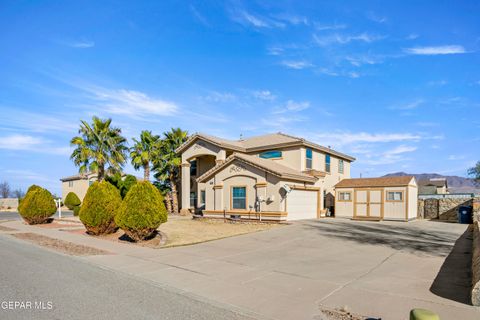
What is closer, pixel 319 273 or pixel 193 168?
pixel 319 273

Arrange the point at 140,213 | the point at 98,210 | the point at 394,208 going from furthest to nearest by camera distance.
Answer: the point at 394,208
the point at 98,210
the point at 140,213

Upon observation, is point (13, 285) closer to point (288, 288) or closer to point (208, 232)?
point (288, 288)

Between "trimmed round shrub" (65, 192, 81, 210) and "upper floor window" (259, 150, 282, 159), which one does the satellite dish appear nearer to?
"upper floor window" (259, 150, 282, 159)

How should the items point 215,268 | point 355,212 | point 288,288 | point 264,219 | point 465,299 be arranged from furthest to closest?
point 355,212 < point 264,219 < point 215,268 < point 288,288 < point 465,299

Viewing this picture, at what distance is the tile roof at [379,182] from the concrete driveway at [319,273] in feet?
32.0

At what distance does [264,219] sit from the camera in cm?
2186

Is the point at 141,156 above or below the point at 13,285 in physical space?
above

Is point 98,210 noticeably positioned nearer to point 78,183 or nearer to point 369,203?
point 369,203

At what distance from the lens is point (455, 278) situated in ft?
26.7

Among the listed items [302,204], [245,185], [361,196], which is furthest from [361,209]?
[245,185]

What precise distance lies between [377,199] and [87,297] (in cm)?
2291

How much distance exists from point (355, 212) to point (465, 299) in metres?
19.9

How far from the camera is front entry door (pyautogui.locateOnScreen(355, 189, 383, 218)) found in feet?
81.4

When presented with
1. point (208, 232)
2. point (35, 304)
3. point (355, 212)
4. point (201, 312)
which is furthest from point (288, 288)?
point (355, 212)
